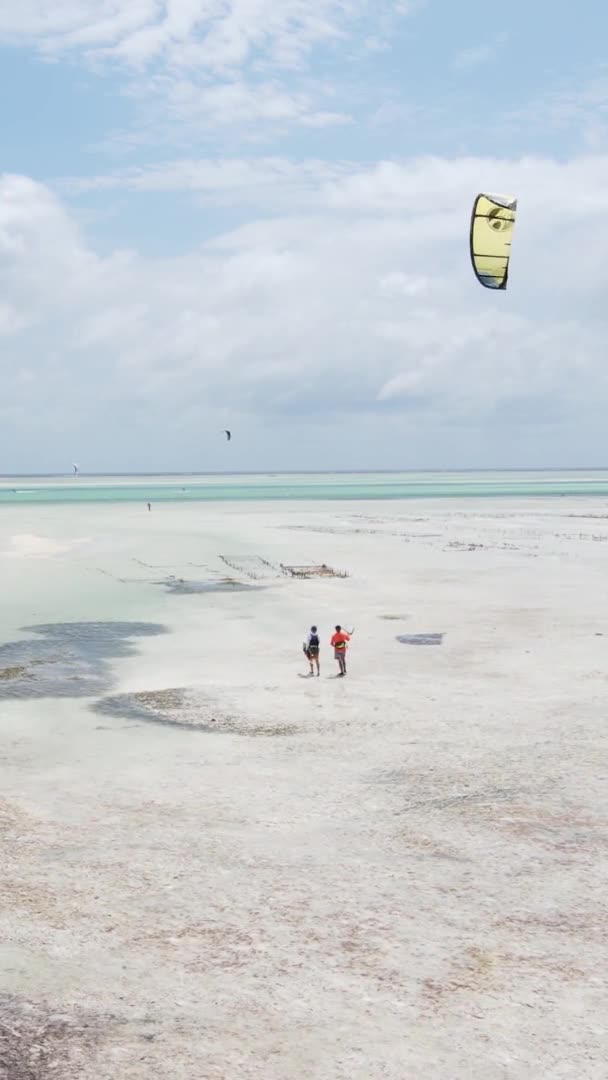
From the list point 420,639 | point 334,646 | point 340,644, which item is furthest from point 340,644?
point 420,639

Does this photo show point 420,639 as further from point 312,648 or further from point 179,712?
point 179,712

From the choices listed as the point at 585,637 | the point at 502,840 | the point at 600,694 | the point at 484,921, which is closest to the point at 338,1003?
the point at 484,921

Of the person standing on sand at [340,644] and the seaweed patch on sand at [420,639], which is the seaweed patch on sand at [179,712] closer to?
the person standing on sand at [340,644]

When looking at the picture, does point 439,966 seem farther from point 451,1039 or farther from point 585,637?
point 585,637

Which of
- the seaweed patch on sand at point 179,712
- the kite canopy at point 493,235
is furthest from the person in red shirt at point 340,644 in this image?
the kite canopy at point 493,235

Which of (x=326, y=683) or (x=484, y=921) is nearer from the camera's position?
(x=484, y=921)
